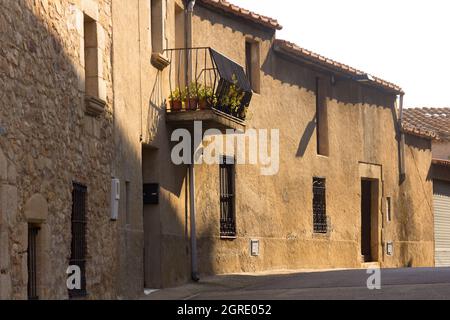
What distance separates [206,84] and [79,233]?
6893 mm

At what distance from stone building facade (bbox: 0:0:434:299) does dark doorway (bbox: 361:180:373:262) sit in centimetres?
5

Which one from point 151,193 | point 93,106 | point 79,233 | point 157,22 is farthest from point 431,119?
point 79,233

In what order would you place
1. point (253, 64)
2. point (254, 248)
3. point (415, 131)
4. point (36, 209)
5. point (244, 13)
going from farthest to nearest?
point (415, 131), point (253, 64), point (254, 248), point (244, 13), point (36, 209)

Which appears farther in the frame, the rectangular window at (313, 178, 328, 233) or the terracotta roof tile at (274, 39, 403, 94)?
the rectangular window at (313, 178, 328, 233)

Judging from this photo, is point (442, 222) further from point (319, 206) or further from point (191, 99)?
point (191, 99)

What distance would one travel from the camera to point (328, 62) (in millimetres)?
25484

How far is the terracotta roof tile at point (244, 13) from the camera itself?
69.7 ft

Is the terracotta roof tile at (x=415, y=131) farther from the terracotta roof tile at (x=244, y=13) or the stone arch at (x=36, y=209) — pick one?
the stone arch at (x=36, y=209)

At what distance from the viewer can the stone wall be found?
1189 cm

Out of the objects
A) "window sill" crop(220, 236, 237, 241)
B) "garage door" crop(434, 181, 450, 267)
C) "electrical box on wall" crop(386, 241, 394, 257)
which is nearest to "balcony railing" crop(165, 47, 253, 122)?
"window sill" crop(220, 236, 237, 241)

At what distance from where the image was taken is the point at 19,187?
39.8 ft

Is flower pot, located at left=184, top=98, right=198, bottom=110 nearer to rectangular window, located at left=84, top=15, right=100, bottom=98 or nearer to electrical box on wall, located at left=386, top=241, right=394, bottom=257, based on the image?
rectangular window, located at left=84, top=15, right=100, bottom=98

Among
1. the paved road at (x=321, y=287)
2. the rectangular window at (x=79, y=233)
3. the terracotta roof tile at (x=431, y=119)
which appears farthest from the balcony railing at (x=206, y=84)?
the terracotta roof tile at (x=431, y=119)
